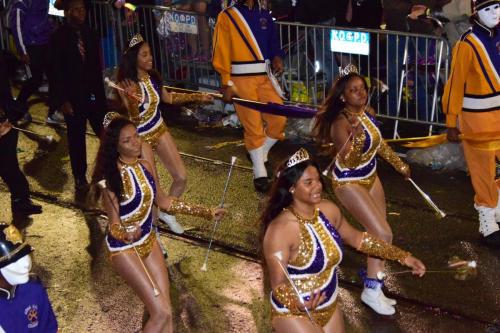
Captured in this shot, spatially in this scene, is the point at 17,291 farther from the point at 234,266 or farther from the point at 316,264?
the point at 234,266

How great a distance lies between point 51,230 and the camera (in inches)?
353

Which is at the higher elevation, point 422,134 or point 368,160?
point 368,160

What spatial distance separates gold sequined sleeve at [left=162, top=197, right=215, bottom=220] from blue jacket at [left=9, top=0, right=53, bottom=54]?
652 centimetres

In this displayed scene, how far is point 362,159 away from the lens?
698cm

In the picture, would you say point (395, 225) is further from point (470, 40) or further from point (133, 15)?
point (133, 15)

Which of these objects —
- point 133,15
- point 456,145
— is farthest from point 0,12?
point 456,145

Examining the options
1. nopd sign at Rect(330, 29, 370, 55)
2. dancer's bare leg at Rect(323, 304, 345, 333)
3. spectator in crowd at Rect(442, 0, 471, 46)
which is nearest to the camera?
dancer's bare leg at Rect(323, 304, 345, 333)

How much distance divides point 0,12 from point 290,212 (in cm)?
1053

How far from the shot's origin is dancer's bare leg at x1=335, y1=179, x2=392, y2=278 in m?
6.83

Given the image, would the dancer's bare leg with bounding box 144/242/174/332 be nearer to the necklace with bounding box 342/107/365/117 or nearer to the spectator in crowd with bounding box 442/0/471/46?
the necklace with bounding box 342/107/365/117

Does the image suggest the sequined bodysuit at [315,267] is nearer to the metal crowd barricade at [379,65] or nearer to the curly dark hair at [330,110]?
the curly dark hair at [330,110]

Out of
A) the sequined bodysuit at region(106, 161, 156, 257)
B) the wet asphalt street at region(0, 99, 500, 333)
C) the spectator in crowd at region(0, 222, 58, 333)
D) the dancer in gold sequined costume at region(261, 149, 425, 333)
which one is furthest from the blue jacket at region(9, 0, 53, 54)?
the spectator in crowd at region(0, 222, 58, 333)

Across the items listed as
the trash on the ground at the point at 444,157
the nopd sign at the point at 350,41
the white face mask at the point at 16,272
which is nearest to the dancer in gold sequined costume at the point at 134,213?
the white face mask at the point at 16,272

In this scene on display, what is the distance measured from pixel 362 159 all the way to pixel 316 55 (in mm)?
4930
